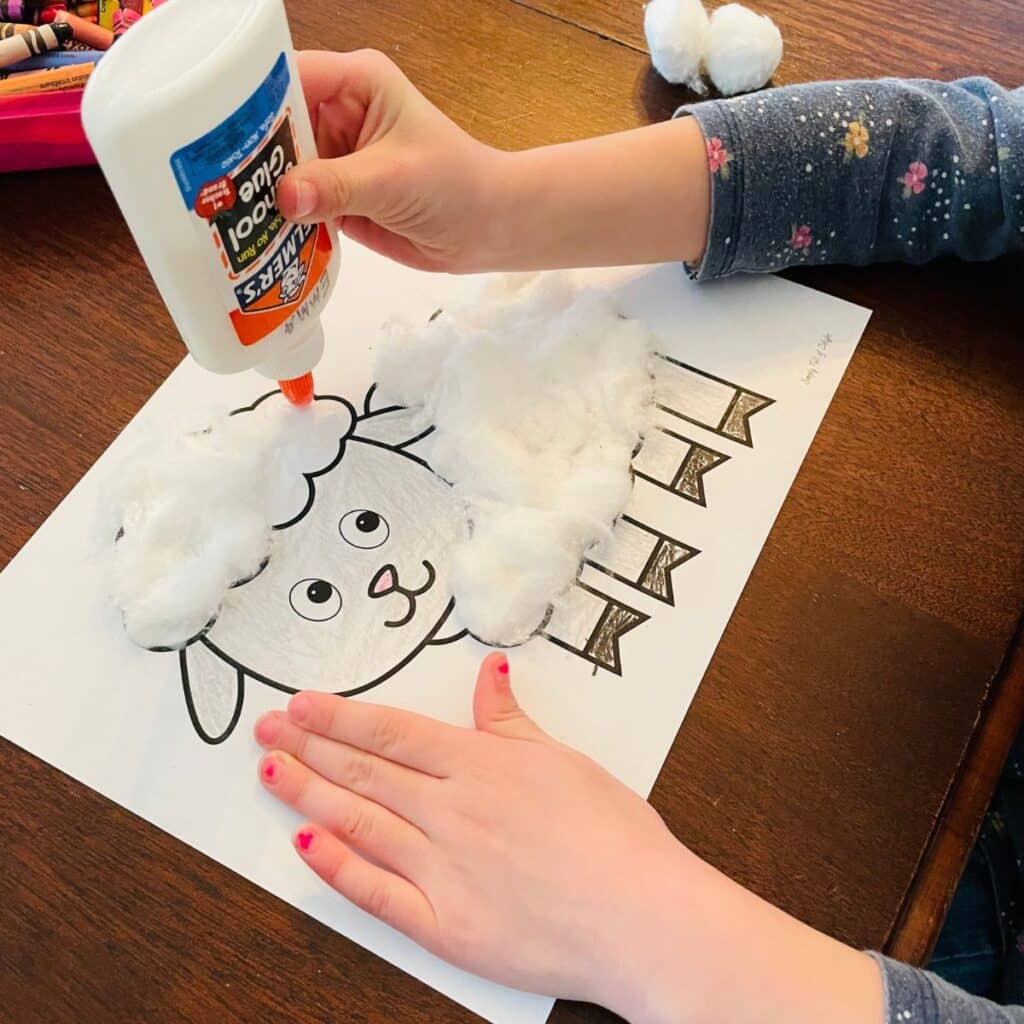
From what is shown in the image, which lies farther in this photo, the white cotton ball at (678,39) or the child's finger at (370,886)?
the white cotton ball at (678,39)

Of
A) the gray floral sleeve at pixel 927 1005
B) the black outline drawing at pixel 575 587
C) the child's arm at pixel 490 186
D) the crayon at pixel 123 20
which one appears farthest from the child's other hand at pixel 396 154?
the gray floral sleeve at pixel 927 1005

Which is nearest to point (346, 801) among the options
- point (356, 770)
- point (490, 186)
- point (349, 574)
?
point (356, 770)

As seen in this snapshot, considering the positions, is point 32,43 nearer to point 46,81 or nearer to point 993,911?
point 46,81

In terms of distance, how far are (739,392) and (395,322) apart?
0.65 feet

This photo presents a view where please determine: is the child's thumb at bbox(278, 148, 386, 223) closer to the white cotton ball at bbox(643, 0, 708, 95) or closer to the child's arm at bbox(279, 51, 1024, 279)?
the child's arm at bbox(279, 51, 1024, 279)

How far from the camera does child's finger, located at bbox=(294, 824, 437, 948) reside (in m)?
0.41

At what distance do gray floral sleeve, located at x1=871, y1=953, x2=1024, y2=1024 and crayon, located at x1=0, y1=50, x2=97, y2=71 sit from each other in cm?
63

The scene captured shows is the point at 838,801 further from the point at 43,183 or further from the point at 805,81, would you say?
the point at 43,183

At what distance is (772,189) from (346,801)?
40 centimetres

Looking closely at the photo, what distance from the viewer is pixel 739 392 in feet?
1.75

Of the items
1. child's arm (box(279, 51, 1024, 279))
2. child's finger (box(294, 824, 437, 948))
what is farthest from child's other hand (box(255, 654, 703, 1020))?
child's arm (box(279, 51, 1024, 279))

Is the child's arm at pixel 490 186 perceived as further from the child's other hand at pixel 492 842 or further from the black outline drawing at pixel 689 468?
the child's other hand at pixel 492 842

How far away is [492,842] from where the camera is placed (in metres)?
0.42

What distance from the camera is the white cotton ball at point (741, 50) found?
0.61 metres
